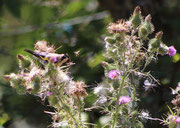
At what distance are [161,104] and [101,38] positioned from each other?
0.93 meters

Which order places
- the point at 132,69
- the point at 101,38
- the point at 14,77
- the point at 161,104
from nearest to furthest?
the point at 14,77 < the point at 132,69 < the point at 161,104 < the point at 101,38

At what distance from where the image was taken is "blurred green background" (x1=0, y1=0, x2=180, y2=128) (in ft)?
6.26

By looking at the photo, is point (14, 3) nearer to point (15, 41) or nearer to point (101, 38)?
point (15, 41)

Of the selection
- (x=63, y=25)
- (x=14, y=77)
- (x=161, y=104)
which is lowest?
(x=14, y=77)

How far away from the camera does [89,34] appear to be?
2576 millimetres

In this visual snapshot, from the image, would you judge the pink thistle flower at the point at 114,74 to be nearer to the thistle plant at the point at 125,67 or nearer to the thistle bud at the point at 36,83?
the thistle plant at the point at 125,67

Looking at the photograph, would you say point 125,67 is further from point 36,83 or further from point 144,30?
point 36,83

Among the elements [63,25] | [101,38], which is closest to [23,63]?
[101,38]

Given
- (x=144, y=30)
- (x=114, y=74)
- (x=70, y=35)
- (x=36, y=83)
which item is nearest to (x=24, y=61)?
(x=36, y=83)

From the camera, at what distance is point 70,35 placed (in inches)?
100.0

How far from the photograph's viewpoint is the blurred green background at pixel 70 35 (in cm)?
191

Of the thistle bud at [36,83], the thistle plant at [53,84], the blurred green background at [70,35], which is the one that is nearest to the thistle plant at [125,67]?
the thistle plant at [53,84]

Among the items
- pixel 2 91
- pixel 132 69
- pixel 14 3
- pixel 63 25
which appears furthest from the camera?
pixel 63 25

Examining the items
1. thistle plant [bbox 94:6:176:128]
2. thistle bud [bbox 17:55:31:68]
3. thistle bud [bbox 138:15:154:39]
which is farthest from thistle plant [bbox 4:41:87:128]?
thistle bud [bbox 138:15:154:39]
